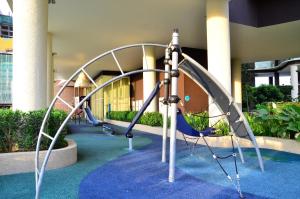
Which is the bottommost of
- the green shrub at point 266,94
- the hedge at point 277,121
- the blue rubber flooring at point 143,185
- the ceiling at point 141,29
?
the blue rubber flooring at point 143,185

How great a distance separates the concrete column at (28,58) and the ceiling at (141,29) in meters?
3.14

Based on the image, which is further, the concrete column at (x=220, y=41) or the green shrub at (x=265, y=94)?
the green shrub at (x=265, y=94)

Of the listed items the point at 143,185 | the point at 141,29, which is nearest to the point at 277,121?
the point at 143,185

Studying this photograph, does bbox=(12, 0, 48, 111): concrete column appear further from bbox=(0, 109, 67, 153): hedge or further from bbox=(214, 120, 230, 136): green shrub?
bbox=(214, 120, 230, 136): green shrub

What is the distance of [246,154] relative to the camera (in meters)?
5.78

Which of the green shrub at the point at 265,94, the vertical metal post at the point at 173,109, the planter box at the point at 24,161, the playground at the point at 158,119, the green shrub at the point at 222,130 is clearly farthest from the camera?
the green shrub at the point at 265,94

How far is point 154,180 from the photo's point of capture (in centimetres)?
393

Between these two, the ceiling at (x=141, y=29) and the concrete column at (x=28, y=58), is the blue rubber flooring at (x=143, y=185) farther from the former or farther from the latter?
the ceiling at (x=141, y=29)

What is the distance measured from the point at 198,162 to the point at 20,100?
3.57 m

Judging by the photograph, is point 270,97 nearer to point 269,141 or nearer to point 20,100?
point 269,141

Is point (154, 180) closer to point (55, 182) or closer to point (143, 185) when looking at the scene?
point (143, 185)

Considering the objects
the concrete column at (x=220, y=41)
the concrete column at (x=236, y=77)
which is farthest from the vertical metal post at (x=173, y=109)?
the concrete column at (x=236, y=77)

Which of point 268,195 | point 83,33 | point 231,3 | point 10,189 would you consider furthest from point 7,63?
point 268,195

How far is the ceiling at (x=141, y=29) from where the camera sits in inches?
336
